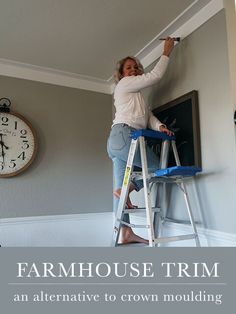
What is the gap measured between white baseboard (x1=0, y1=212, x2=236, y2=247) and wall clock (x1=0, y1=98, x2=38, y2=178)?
489 mm

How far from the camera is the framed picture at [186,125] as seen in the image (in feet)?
5.48

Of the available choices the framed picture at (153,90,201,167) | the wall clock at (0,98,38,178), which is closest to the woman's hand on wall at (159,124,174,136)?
the framed picture at (153,90,201,167)

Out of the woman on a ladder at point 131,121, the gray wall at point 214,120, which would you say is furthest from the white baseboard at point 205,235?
the woman on a ladder at point 131,121

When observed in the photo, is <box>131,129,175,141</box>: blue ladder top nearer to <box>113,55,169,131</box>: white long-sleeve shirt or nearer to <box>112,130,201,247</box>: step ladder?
<box>112,130,201,247</box>: step ladder

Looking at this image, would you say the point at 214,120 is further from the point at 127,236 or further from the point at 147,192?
the point at 127,236

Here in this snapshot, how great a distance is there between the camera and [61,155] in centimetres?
260

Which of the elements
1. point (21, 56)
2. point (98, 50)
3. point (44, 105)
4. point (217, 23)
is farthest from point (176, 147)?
point (21, 56)

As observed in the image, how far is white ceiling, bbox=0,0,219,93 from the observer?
67.4 inches

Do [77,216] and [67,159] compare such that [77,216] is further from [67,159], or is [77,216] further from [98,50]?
[98,50]

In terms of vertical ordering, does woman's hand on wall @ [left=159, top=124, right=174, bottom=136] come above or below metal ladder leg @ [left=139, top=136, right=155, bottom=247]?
above

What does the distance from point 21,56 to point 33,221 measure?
1.55 metres

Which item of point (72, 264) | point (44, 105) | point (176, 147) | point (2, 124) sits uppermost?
point (44, 105)

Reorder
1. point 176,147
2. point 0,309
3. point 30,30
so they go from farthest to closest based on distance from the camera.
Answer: point 30,30
point 176,147
point 0,309

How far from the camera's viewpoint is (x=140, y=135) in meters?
1.54
